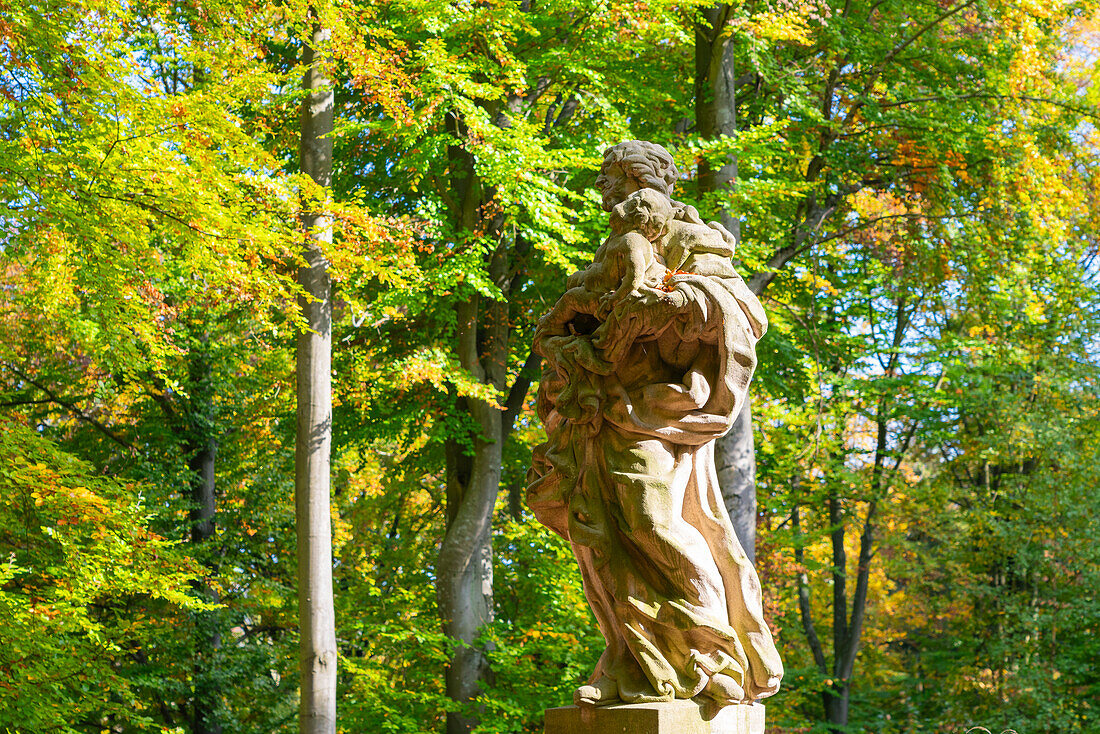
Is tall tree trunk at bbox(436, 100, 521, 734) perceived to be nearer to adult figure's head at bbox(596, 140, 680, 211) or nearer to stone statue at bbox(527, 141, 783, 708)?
adult figure's head at bbox(596, 140, 680, 211)

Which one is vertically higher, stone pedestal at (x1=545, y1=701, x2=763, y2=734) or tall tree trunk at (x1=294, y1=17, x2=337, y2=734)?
tall tree trunk at (x1=294, y1=17, x2=337, y2=734)

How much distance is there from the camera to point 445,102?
11156mm

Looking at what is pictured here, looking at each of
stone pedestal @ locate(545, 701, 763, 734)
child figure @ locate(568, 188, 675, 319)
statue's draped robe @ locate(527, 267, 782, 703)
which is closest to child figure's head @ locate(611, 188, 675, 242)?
child figure @ locate(568, 188, 675, 319)

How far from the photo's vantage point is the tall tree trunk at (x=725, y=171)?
33.7ft

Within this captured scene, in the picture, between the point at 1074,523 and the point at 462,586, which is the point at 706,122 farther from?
the point at 1074,523

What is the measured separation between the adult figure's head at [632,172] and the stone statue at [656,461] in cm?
17

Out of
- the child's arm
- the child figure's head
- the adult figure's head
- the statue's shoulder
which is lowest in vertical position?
the child's arm

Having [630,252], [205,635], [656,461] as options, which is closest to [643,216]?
[630,252]

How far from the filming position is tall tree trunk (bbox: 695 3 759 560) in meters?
10.3

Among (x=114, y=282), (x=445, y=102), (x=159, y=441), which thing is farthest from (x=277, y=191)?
(x=159, y=441)

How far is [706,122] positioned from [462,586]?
5830 mm

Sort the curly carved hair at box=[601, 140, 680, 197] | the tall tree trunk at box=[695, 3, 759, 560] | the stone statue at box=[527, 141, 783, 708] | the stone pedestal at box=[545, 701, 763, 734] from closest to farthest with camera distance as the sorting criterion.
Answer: the stone pedestal at box=[545, 701, 763, 734]
the stone statue at box=[527, 141, 783, 708]
the curly carved hair at box=[601, 140, 680, 197]
the tall tree trunk at box=[695, 3, 759, 560]

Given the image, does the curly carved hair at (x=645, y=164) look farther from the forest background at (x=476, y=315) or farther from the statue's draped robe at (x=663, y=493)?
the forest background at (x=476, y=315)

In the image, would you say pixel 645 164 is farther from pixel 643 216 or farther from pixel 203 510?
pixel 203 510
